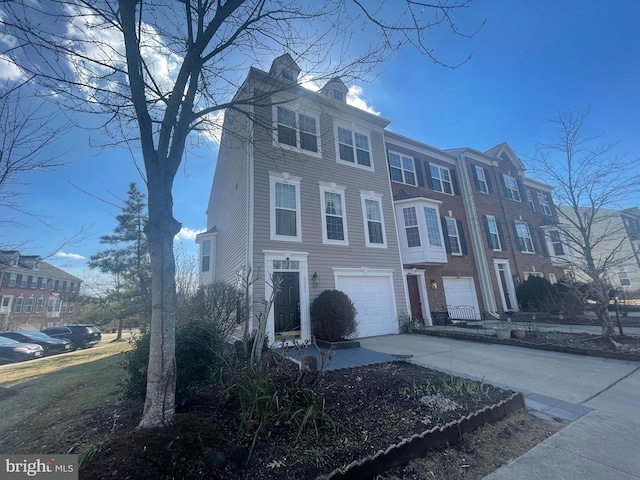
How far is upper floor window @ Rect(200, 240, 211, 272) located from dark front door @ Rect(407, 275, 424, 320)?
10096mm

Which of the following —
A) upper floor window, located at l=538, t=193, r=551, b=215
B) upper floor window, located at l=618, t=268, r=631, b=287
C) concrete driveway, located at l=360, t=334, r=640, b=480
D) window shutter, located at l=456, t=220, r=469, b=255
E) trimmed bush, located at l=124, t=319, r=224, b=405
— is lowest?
concrete driveway, located at l=360, t=334, r=640, b=480

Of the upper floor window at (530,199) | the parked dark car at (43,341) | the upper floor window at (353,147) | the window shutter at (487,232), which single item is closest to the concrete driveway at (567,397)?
the upper floor window at (353,147)

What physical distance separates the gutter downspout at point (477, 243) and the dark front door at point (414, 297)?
4.69 meters

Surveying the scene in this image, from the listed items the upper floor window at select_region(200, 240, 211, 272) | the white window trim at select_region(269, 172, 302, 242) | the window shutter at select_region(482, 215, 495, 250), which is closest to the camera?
the white window trim at select_region(269, 172, 302, 242)

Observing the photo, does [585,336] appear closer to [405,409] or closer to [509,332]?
[509,332]

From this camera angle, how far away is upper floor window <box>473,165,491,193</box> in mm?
17094

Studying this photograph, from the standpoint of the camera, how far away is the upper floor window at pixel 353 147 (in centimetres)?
1176

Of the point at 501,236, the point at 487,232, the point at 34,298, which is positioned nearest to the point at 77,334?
the point at 34,298

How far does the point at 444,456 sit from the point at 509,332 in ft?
25.2

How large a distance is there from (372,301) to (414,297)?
11.5 ft

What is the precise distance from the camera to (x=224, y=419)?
3133mm

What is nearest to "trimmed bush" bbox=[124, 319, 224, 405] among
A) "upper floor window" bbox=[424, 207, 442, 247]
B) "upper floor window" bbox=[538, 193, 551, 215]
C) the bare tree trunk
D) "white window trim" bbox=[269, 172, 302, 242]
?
the bare tree trunk

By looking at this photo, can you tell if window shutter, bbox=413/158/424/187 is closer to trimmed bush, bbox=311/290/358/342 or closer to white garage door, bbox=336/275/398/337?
white garage door, bbox=336/275/398/337

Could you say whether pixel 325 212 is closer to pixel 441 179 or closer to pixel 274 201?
pixel 274 201
